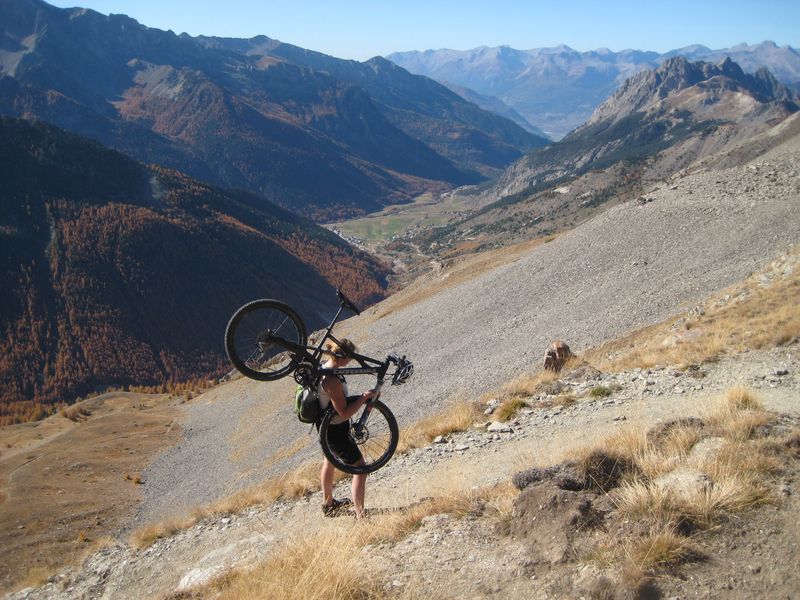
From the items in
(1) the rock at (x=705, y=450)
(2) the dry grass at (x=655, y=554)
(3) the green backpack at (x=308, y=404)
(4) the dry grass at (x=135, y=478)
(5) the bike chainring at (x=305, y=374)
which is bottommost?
(4) the dry grass at (x=135, y=478)

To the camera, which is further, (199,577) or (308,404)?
(308,404)

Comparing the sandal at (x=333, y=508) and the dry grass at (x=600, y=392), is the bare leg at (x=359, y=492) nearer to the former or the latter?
the sandal at (x=333, y=508)

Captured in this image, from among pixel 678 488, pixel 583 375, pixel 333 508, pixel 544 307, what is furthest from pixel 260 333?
pixel 544 307

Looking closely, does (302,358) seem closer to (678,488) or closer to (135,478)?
(678,488)

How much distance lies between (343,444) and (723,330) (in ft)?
39.7

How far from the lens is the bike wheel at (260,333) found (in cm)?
851

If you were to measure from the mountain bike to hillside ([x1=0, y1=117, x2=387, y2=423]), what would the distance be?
255 ft

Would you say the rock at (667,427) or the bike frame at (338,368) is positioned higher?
the bike frame at (338,368)

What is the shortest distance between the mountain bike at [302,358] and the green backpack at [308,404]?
0.28 ft

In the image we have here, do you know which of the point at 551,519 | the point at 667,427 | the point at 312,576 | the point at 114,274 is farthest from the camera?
the point at 114,274

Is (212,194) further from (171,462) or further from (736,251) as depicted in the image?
(736,251)

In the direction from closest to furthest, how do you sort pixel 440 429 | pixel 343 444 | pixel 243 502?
pixel 343 444
pixel 243 502
pixel 440 429

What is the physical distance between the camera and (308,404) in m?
8.25

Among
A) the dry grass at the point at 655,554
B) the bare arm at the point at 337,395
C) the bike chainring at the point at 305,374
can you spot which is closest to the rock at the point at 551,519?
the dry grass at the point at 655,554
